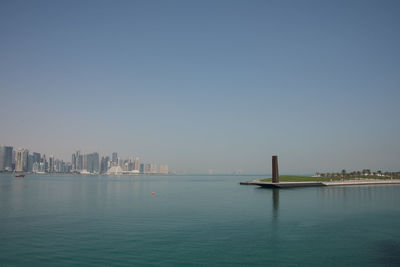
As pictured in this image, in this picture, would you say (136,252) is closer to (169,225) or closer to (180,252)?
(180,252)

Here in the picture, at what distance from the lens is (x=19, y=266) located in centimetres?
2003

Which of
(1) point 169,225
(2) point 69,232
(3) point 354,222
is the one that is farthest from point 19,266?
(3) point 354,222

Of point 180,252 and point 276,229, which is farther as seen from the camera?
point 276,229

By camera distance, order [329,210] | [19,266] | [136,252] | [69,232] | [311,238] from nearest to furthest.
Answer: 1. [19,266]
2. [136,252]
3. [311,238]
4. [69,232]
5. [329,210]

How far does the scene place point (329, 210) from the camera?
48.5 metres

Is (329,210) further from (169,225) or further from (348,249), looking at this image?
(169,225)

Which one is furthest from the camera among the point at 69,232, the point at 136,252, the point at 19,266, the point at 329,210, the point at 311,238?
the point at 329,210

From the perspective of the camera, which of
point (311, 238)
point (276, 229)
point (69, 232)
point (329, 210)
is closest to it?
point (311, 238)

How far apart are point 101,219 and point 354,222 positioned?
107 feet

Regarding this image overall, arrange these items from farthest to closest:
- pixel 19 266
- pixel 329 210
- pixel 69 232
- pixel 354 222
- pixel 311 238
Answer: pixel 329 210
pixel 354 222
pixel 69 232
pixel 311 238
pixel 19 266

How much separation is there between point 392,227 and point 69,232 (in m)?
36.3

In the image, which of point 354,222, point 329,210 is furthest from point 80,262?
point 329,210

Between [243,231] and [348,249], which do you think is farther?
[243,231]

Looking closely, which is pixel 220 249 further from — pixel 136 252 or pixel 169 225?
pixel 169 225
